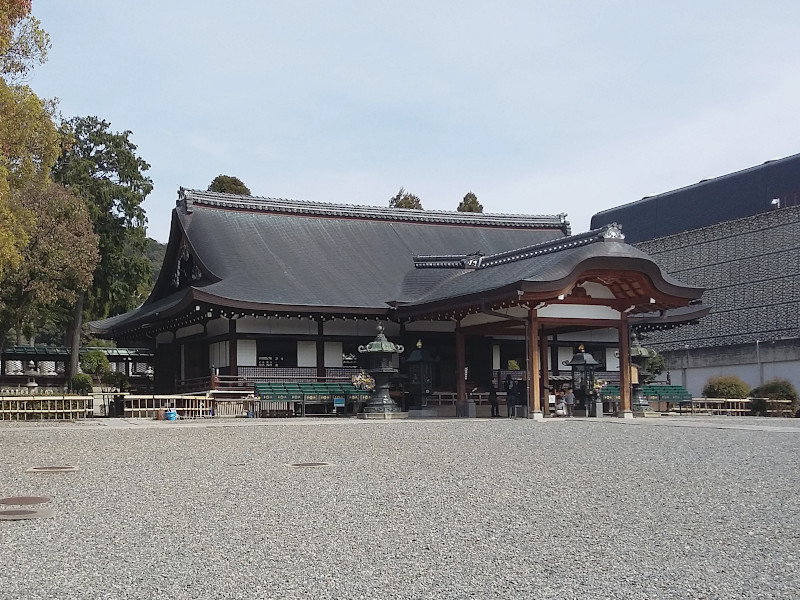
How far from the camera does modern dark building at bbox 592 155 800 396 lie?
42.2 metres

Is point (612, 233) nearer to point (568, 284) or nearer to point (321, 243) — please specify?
point (568, 284)

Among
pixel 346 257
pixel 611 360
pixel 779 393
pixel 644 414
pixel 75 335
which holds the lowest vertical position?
pixel 644 414

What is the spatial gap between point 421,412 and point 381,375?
1.95 m

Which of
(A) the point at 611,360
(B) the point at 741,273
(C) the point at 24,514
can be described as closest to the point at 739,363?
(B) the point at 741,273

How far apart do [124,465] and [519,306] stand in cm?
1449

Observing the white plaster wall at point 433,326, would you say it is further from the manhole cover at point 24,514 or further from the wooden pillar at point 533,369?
the manhole cover at point 24,514

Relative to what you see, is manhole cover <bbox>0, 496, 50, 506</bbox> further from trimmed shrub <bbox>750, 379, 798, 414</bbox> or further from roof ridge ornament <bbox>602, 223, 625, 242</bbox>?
trimmed shrub <bbox>750, 379, 798, 414</bbox>

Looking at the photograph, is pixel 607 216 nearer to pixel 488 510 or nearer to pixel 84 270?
pixel 84 270

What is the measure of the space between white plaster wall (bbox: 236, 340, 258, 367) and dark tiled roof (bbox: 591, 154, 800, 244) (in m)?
31.2

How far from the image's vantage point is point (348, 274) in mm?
30422

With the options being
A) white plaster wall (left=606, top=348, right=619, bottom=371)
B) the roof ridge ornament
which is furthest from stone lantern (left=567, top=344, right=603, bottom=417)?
white plaster wall (left=606, top=348, right=619, bottom=371)

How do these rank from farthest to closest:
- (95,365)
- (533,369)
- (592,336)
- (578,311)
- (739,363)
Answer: (739,363), (95,365), (592,336), (578,311), (533,369)

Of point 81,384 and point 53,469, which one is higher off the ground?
point 81,384

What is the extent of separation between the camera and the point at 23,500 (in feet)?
28.8
